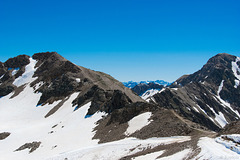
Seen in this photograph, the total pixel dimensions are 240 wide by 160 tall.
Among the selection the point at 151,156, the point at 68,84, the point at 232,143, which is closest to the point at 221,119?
the point at 68,84

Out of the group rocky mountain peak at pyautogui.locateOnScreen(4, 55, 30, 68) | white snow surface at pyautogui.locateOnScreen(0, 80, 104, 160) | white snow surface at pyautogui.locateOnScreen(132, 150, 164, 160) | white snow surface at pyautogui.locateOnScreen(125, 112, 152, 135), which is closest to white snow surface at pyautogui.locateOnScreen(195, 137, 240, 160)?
white snow surface at pyautogui.locateOnScreen(132, 150, 164, 160)

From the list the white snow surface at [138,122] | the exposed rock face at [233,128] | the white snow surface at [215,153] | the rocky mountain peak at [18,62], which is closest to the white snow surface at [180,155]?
the white snow surface at [215,153]

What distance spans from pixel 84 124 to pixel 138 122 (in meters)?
21.5

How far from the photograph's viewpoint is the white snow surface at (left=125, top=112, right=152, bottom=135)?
1465 inches

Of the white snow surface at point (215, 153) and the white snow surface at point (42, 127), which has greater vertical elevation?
the white snow surface at point (42, 127)

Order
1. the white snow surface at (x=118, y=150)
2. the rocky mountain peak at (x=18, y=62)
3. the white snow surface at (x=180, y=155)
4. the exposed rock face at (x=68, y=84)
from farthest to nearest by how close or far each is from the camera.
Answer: the rocky mountain peak at (x=18, y=62) < the exposed rock face at (x=68, y=84) < the white snow surface at (x=118, y=150) < the white snow surface at (x=180, y=155)

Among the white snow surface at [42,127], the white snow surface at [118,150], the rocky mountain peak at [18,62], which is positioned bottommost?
the white snow surface at [118,150]

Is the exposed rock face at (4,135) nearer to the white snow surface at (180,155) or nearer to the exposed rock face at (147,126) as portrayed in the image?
the exposed rock face at (147,126)

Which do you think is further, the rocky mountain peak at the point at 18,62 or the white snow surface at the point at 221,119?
the rocky mountain peak at the point at 18,62

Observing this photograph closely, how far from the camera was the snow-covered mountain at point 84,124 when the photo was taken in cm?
2582

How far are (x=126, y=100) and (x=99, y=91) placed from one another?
1451 centimetres

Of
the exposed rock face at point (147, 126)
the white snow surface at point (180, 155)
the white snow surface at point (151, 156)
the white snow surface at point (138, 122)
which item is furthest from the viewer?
the white snow surface at point (138, 122)

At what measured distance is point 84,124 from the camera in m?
55.3

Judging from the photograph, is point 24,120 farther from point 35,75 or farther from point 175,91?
point 175,91
